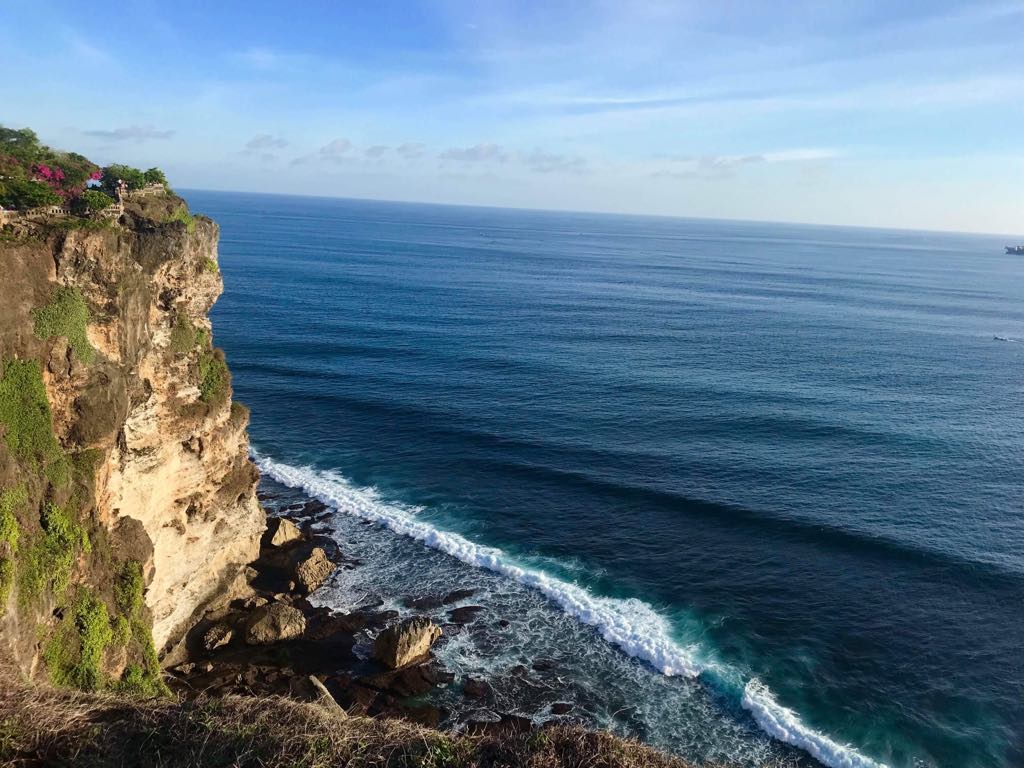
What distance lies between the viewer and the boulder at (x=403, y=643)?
35.3m

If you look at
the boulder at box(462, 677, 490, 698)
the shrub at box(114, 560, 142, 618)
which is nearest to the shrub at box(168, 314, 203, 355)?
the shrub at box(114, 560, 142, 618)

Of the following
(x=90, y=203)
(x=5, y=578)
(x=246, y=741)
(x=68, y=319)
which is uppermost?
(x=90, y=203)

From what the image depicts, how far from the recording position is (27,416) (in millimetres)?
23781

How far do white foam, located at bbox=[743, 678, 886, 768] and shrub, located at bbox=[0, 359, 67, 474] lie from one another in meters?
32.7

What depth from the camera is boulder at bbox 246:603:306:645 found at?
3675 centimetres

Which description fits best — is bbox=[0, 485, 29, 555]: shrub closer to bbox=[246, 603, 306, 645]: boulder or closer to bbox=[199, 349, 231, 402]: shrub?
bbox=[199, 349, 231, 402]: shrub

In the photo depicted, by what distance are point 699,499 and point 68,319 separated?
137 feet

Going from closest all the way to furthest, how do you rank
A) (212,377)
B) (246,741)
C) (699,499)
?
(246,741) < (212,377) < (699,499)

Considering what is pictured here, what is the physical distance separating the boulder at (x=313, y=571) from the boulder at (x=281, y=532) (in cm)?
337

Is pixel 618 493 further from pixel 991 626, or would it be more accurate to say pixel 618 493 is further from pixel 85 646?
pixel 85 646

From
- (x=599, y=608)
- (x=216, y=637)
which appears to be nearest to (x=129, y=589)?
(x=216, y=637)

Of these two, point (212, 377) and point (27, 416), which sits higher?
point (27, 416)

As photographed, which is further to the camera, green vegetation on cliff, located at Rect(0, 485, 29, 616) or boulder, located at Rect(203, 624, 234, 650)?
boulder, located at Rect(203, 624, 234, 650)

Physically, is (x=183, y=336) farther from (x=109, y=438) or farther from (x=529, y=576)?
(x=529, y=576)
